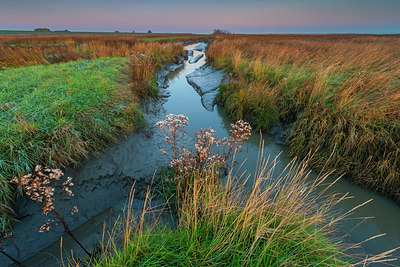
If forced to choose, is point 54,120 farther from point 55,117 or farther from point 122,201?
point 122,201

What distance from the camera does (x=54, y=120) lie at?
3697mm

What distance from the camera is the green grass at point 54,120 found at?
2928 millimetres

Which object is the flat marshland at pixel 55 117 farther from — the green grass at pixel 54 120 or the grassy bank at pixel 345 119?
the grassy bank at pixel 345 119

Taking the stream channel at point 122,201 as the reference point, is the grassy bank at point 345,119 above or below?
above

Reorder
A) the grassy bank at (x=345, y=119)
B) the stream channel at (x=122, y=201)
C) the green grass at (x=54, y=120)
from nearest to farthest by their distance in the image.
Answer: the stream channel at (x=122, y=201), the green grass at (x=54, y=120), the grassy bank at (x=345, y=119)

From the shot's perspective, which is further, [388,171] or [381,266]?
[388,171]

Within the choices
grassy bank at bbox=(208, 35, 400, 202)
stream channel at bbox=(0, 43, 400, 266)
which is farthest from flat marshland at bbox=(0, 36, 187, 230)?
grassy bank at bbox=(208, 35, 400, 202)

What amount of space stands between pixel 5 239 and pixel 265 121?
5.95 meters

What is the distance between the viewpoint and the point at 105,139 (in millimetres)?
3951

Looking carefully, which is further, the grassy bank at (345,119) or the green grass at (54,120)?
the grassy bank at (345,119)

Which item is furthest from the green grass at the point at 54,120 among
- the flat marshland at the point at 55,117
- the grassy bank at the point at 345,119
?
the grassy bank at the point at 345,119

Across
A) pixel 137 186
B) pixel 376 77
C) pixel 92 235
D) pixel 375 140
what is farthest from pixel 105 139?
pixel 376 77

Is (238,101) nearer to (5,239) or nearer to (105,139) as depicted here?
(105,139)

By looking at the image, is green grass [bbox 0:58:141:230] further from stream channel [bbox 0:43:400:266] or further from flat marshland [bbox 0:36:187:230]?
stream channel [bbox 0:43:400:266]
